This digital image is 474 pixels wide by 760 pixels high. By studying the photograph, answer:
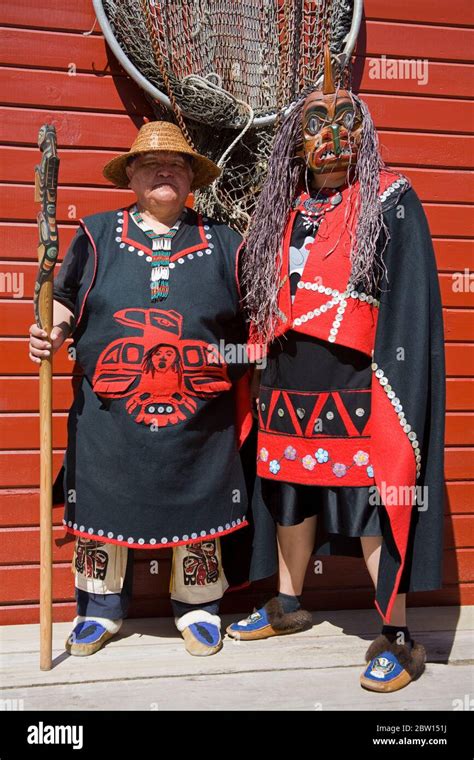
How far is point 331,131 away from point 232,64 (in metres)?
0.74

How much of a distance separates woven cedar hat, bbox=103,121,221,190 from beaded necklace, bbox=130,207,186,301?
0.19m

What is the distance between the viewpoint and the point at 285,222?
273 centimetres

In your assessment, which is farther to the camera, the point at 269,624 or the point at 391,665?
the point at 269,624

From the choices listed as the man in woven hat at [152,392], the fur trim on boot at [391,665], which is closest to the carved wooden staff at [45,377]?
the man in woven hat at [152,392]

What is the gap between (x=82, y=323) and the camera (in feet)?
9.21

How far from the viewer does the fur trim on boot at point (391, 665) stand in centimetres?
245

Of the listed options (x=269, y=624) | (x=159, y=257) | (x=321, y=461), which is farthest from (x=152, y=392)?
(x=269, y=624)

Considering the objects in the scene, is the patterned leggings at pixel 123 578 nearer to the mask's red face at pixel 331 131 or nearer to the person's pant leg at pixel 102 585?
the person's pant leg at pixel 102 585

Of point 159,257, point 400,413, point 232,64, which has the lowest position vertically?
point 400,413

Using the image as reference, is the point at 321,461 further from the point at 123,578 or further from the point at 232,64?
the point at 232,64

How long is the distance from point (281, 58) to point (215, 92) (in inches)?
13.7

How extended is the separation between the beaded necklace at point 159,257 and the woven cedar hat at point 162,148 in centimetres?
19

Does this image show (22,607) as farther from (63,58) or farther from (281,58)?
(281,58)

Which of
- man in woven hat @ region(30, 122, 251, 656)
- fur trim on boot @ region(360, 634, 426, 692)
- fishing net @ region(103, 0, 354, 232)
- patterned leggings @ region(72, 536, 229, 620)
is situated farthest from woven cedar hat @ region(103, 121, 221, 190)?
fur trim on boot @ region(360, 634, 426, 692)
